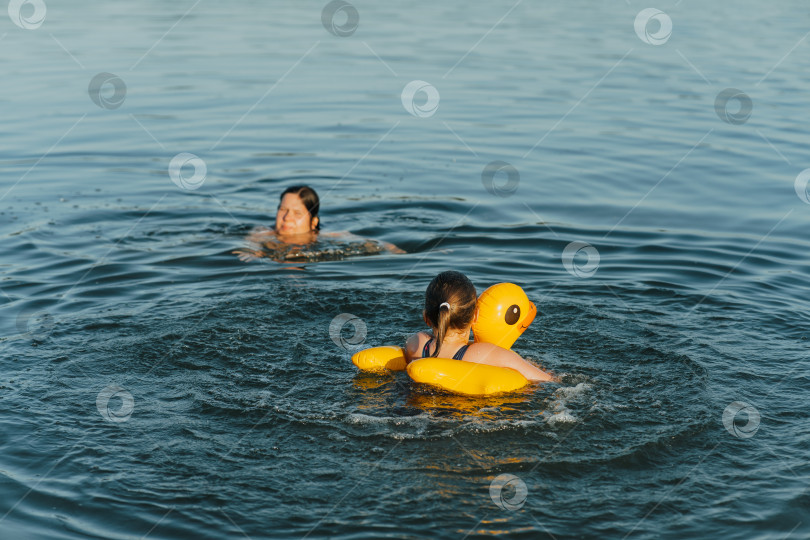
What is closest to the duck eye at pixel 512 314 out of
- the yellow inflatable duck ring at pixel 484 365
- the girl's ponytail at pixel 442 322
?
the yellow inflatable duck ring at pixel 484 365

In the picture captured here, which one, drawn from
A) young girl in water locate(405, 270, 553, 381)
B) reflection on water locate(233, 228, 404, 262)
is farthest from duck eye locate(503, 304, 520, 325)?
reflection on water locate(233, 228, 404, 262)

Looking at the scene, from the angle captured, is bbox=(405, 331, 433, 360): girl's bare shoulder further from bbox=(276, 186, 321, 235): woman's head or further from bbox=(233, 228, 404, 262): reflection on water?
bbox=(276, 186, 321, 235): woman's head

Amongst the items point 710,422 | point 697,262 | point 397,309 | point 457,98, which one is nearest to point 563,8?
point 457,98

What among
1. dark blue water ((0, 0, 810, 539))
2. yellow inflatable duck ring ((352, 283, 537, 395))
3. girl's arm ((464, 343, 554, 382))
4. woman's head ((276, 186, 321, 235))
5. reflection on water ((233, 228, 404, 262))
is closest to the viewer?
dark blue water ((0, 0, 810, 539))

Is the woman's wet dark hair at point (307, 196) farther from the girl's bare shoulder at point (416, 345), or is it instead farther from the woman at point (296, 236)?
the girl's bare shoulder at point (416, 345)

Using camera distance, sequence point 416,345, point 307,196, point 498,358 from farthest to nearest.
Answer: point 307,196 → point 416,345 → point 498,358

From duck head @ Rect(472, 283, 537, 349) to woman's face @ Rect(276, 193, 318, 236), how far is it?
12.6 ft

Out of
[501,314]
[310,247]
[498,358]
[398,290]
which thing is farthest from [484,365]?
[310,247]

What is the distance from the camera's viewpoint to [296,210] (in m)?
9.09

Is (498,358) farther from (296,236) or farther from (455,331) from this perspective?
(296,236)

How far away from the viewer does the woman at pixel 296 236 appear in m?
8.88

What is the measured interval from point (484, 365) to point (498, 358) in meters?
0.19

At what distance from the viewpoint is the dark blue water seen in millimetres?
4539

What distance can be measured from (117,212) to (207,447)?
5929mm
